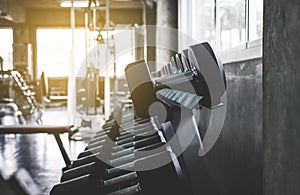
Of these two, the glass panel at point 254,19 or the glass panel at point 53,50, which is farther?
the glass panel at point 53,50

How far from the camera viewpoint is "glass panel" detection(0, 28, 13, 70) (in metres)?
11.9

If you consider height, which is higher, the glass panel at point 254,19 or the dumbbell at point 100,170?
the glass panel at point 254,19

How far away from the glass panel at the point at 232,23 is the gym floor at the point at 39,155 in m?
1.73

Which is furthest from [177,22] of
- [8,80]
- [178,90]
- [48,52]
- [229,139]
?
[48,52]

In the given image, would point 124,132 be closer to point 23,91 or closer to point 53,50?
point 23,91

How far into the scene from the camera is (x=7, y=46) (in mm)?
12203

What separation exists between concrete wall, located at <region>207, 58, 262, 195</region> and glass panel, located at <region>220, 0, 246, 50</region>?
24 centimetres

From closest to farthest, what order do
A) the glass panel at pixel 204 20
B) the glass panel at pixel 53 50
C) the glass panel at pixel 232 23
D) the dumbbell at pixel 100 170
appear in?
the dumbbell at pixel 100 170 → the glass panel at pixel 232 23 → the glass panel at pixel 204 20 → the glass panel at pixel 53 50

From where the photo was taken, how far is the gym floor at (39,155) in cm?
398

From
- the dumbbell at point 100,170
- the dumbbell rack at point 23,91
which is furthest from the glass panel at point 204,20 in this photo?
the dumbbell rack at point 23,91

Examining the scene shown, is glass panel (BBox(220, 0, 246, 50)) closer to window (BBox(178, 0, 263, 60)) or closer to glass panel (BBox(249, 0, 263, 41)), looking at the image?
window (BBox(178, 0, 263, 60))

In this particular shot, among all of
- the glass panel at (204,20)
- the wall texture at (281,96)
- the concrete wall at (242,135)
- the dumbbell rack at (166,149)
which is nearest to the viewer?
the wall texture at (281,96)

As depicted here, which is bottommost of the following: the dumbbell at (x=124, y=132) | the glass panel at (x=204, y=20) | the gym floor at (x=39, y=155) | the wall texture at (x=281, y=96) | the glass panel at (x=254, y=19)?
the gym floor at (x=39, y=155)

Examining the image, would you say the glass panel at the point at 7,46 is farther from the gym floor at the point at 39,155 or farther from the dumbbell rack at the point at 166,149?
the dumbbell rack at the point at 166,149
